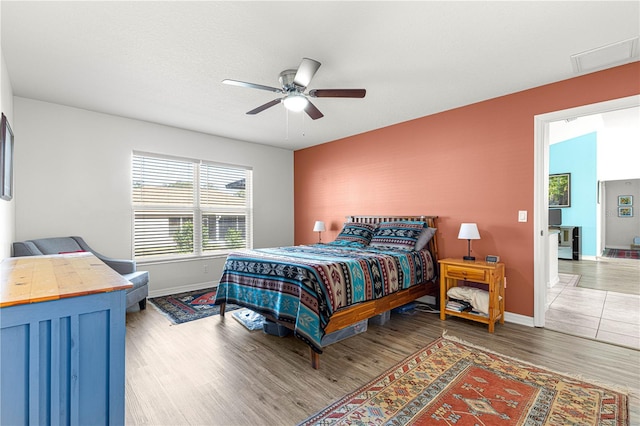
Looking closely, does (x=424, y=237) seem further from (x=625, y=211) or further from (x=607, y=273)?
(x=625, y=211)

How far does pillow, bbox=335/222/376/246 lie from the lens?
4.30 meters

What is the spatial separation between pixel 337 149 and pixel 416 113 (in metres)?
1.72

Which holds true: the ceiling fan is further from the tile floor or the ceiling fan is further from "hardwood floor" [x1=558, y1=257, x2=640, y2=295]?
"hardwood floor" [x1=558, y1=257, x2=640, y2=295]

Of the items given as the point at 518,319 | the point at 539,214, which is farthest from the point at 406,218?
the point at 518,319

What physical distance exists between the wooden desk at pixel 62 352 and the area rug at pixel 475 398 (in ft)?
3.72

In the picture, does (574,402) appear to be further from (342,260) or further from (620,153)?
(620,153)

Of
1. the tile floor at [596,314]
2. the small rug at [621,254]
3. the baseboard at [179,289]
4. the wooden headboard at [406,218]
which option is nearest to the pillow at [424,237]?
the wooden headboard at [406,218]

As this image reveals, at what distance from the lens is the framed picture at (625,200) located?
910 cm

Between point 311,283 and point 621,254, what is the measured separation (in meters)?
10.6

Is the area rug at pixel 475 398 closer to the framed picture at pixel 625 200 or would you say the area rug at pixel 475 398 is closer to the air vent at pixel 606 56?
the air vent at pixel 606 56

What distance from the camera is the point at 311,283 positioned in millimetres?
2502

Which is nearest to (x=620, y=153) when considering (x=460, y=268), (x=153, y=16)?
(x=460, y=268)

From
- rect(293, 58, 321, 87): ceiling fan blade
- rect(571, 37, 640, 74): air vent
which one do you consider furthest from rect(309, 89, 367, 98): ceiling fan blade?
rect(571, 37, 640, 74): air vent

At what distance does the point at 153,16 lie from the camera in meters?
2.06
